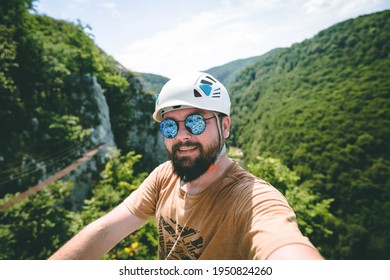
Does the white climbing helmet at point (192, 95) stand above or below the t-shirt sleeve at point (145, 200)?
above

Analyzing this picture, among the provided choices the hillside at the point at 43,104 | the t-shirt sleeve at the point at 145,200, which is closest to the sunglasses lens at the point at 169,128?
the t-shirt sleeve at the point at 145,200

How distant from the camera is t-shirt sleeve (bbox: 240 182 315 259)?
136 cm

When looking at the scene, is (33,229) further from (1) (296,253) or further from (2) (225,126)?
(1) (296,253)

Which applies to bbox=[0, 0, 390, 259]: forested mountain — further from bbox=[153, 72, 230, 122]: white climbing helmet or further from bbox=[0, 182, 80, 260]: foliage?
bbox=[153, 72, 230, 122]: white climbing helmet

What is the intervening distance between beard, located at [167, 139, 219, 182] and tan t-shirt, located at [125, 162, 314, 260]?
138 millimetres

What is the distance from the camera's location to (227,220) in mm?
1728

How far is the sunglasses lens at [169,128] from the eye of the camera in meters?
2.24

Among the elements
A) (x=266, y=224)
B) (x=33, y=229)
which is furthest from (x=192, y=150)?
(x=33, y=229)

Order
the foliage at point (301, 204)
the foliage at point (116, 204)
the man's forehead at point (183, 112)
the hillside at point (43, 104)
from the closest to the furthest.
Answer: the man's forehead at point (183, 112)
the foliage at point (301, 204)
the foliage at point (116, 204)
the hillside at point (43, 104)

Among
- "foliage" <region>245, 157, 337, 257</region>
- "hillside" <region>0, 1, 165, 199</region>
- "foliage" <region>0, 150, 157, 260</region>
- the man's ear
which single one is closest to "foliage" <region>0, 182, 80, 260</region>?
"foliage" <region>0, 150, 157, 260</region>

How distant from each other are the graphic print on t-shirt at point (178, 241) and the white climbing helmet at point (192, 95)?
1098 millimetres

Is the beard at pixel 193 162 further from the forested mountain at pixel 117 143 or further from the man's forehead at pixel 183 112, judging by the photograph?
the forested mountain at pixel 117 143

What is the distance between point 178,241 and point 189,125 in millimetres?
1026

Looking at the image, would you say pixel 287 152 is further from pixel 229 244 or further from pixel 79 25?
pixel 229 244
